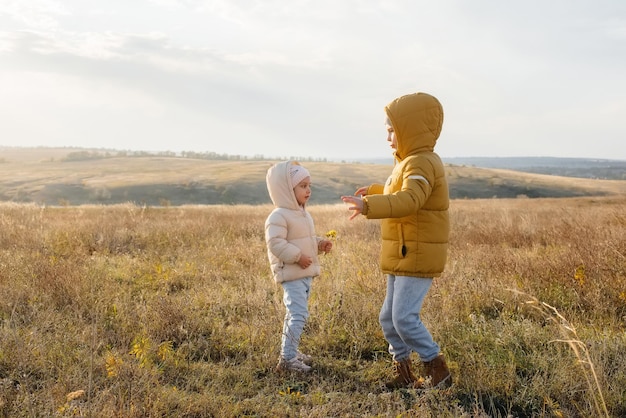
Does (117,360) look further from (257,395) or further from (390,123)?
(390,123)

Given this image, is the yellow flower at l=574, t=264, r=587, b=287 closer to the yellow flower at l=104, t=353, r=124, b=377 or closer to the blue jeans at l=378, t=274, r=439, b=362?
the blue jeans at l=378, t=274, r=439, b=362

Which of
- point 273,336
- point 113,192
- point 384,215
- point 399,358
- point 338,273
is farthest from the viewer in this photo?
point 113,192

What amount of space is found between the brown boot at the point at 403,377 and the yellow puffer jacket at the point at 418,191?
749mm

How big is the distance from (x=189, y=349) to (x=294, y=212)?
1.47 m

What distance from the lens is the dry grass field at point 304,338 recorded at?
314cm

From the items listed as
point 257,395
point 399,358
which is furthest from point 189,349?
point 399,358

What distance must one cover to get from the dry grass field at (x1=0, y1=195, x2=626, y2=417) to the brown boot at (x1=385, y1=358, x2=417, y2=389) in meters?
0.10

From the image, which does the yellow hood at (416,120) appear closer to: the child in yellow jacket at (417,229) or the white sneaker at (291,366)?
the child in yellow jacket at (417,229)

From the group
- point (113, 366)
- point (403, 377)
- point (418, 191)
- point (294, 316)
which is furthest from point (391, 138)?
point (113, 366)

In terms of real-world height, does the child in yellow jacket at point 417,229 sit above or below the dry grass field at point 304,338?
above

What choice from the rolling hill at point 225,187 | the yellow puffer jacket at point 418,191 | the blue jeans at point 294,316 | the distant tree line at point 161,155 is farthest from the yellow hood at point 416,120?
the distant tree line at point 161,155

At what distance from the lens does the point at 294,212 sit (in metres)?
4.02

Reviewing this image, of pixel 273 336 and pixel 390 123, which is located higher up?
pixel 390 123

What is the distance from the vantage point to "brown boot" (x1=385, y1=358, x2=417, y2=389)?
11.8 ft
